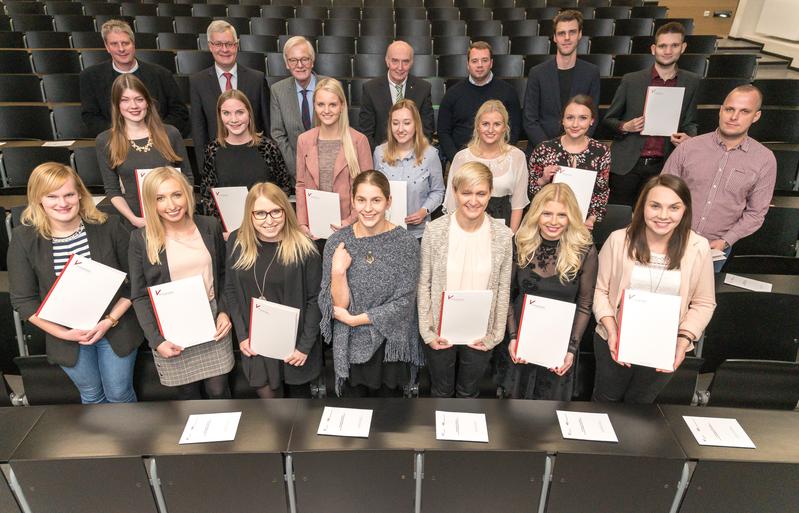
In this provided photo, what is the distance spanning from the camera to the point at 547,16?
Answer: 7012 mm

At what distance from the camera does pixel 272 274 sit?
2336 millimetres

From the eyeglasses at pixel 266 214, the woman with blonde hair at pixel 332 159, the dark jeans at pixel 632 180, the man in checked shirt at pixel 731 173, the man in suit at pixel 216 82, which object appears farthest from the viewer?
the dark jeans at pixel 632 180

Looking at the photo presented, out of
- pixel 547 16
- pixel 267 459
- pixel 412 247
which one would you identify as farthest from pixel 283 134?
pixel 547 16

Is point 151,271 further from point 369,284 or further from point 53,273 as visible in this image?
point 369,284

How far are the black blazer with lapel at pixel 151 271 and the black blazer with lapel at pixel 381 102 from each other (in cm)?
147

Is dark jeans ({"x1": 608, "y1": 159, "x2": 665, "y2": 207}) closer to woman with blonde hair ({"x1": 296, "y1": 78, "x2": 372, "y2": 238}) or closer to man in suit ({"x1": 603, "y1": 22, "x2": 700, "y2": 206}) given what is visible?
man in suit ({"x1": 603, "y1": 22, "x2": 700, "y2": 206})

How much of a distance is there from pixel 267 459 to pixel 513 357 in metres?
1.11

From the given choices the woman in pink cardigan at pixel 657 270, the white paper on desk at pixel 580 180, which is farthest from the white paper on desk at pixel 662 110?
the woman in pink cardigan at pixel 657 270

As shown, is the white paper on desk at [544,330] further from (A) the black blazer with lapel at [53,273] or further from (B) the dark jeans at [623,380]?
(A) the black blazer with lapel at [53,273]

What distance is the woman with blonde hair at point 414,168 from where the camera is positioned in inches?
119

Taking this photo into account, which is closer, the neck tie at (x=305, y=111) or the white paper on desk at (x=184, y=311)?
the white paper on desk at (x=184, y=311)

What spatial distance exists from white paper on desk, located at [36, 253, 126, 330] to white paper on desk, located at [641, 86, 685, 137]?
3203 mm

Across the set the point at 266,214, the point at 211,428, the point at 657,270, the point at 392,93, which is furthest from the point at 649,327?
the point at 392,93

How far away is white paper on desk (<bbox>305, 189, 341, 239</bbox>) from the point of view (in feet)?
9.55
